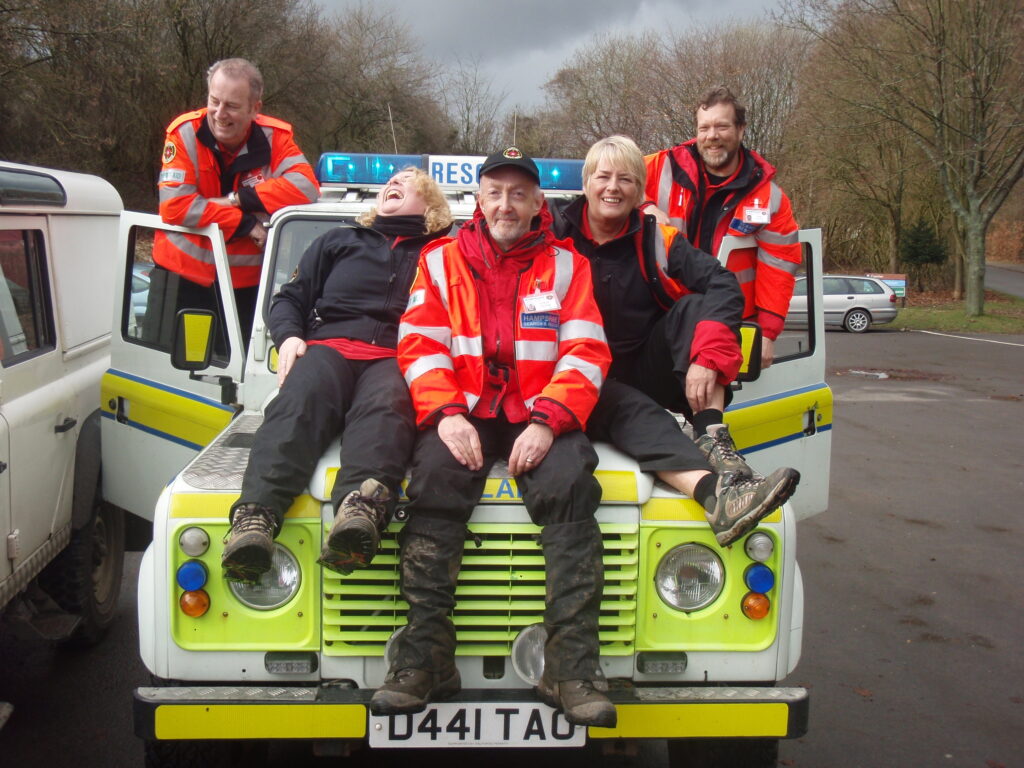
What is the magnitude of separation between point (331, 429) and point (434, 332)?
0.49 metres

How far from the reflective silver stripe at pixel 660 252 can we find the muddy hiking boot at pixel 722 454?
76 centimetres

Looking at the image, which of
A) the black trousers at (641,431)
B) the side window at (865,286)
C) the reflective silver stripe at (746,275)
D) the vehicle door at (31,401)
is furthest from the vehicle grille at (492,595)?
the side window at (865,286)

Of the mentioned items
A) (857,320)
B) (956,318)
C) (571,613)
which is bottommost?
(956,318)

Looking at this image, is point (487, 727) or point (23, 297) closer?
point (487, 727)

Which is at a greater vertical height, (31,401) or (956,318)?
(31,401)

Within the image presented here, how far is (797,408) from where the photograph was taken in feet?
17.2

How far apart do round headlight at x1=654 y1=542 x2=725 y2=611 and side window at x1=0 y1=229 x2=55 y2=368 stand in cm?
285

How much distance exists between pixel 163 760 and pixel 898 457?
29.0 feet

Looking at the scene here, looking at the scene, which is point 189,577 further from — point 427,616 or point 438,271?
point 438,271

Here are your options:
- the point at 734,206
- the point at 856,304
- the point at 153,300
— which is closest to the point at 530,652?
the point at 734,206

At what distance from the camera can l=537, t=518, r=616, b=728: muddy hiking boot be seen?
306 cm

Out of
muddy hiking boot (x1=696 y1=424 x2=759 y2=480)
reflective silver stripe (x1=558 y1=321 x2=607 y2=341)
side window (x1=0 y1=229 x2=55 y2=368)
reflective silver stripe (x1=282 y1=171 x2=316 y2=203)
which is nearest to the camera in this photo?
muddy hiking boot (x1=696 y1=424 x2=759 y2=480)

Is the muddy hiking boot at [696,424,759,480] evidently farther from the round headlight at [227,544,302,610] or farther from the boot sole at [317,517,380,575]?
the round headlight at [227,544,302,610]

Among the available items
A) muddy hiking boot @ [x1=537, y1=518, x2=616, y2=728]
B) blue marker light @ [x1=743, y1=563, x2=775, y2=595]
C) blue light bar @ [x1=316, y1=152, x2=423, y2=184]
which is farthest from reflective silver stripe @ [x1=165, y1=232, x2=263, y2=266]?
blue marker light @ [x1=743, y1=563, x2=775, y2=595]
